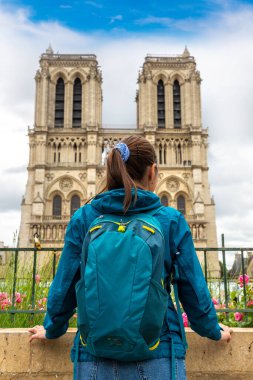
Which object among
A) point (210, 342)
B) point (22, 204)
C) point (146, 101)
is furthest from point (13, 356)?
point (146, 101)

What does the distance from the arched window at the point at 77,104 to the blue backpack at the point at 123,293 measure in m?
38.0

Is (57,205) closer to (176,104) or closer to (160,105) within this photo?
(160,105)

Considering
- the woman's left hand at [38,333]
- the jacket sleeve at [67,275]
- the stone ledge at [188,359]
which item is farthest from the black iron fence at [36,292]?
the jacket sleeve at [67,275]

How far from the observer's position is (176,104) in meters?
40.5

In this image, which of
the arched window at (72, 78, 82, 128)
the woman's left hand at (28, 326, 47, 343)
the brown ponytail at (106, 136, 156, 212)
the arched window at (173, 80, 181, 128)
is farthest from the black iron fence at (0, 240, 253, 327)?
the arched window at (173, 80, 181, 128)

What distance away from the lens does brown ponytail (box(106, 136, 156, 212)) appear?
6.51ft

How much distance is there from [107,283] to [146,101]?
127 feet

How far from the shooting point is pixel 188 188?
121 feet

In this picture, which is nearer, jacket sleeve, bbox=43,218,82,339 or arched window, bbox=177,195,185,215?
jacket sleeve, bbox=43,218,82,339

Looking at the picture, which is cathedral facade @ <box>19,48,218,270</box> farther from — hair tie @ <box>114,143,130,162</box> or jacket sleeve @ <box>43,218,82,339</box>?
hair tie @ <box>114,143,130,162</box>

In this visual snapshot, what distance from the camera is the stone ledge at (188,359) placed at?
3.10 metres

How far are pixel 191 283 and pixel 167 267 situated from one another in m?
0.14

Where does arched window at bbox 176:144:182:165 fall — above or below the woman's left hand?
above

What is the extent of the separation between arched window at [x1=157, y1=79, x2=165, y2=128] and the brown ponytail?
125 ft
